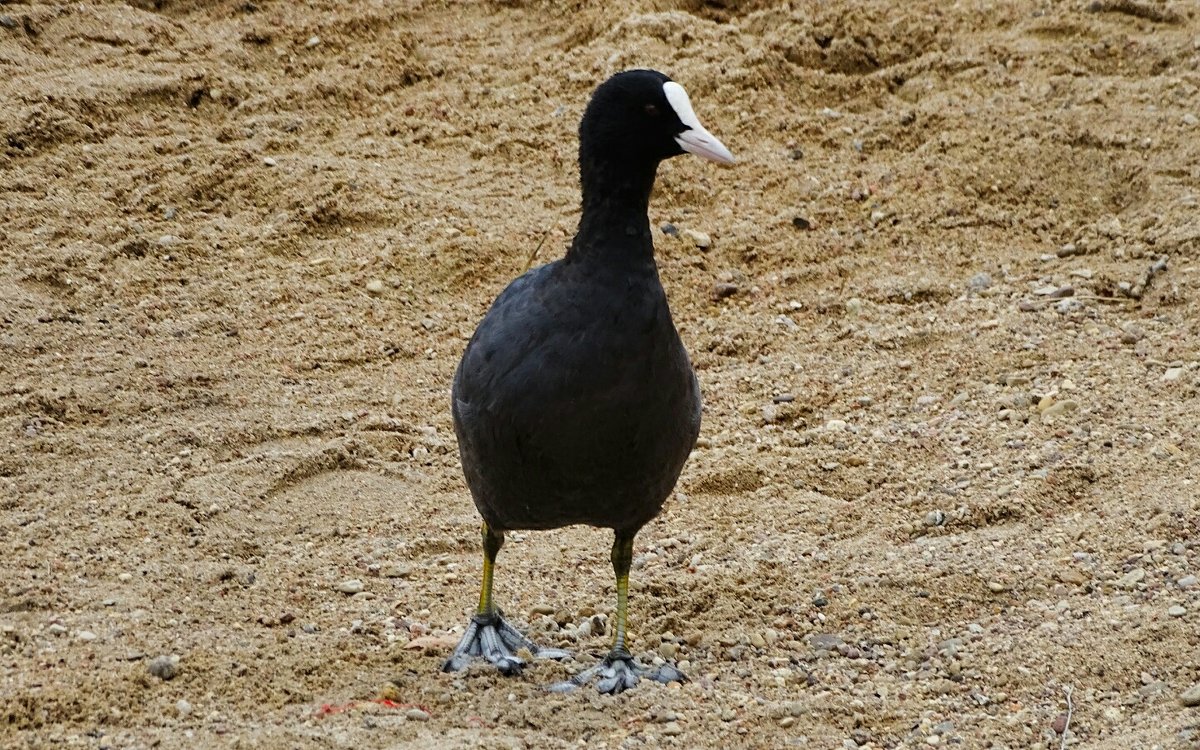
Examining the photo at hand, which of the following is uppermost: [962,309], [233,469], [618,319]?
[618,319]

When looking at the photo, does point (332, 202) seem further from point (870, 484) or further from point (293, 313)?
point (870, 484)

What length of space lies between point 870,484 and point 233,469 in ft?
8.06

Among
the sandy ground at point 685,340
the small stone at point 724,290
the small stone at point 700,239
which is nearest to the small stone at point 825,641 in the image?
the sandy ground at point 685,340

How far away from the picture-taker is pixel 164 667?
168 inches

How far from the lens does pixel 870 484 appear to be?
583 cm

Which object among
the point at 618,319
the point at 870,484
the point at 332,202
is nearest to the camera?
the point at 618,319

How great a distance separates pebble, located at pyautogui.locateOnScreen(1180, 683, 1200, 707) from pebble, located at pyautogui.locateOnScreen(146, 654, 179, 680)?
275 centimetres

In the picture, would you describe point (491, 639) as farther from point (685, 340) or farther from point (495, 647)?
point (685, 340)

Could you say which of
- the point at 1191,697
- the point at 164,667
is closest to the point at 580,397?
the point at 164,667

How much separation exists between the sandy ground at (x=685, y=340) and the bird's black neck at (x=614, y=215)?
129 centimetres

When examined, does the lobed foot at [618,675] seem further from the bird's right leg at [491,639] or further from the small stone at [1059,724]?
the small stone at [1059,724]

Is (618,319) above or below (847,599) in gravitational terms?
above

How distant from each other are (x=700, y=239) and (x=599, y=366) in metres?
3.58

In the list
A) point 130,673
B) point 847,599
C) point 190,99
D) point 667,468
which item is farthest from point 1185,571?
point 190,99
